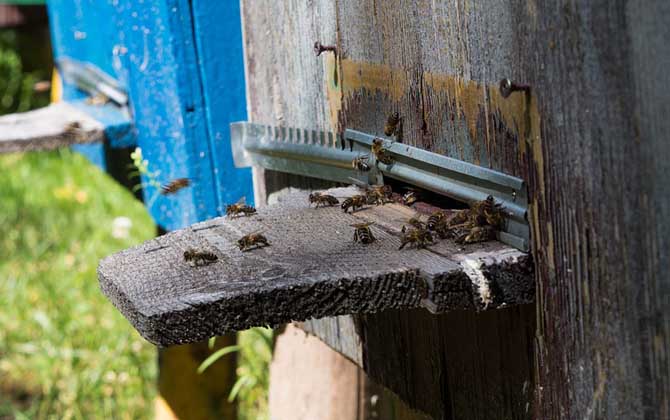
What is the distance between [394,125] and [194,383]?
231cm

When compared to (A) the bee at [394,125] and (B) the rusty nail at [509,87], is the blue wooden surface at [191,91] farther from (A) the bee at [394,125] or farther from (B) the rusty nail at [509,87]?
(B) the rusty nail at [509,87]

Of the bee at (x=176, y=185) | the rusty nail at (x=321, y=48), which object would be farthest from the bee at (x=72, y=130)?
the rusty nail at (x=321, y=48)

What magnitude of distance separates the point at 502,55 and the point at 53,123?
2.44 meters

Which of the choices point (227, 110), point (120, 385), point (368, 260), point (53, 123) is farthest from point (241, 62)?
point (120, 385)

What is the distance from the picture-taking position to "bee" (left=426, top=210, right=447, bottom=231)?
1.69 meters

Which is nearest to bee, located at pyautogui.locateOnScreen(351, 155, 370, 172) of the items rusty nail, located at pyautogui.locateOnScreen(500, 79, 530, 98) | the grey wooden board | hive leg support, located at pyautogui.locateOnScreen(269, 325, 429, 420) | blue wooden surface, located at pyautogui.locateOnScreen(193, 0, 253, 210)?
rusty nail, located at pyautogui.locateOnScreen(500, 79, 530, 98)

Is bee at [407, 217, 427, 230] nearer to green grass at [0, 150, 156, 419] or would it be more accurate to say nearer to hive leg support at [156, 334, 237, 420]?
hive leg support at [156, 334, 237, 420]

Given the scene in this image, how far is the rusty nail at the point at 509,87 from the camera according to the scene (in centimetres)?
151

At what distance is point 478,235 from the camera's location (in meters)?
1.59

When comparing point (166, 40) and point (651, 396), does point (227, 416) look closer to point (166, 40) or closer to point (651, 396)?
point (166, 40)

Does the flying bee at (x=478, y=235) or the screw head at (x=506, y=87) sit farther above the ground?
the screw head at (x=506, y=87)

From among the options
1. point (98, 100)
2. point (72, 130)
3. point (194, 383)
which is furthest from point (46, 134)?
point (194, 383)

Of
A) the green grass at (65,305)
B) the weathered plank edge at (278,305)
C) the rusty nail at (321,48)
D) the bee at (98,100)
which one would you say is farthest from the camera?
the green grass at (65,305)

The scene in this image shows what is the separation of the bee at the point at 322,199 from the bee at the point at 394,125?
0.18m
